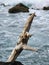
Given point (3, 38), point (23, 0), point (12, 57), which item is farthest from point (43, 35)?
point (23, 0)

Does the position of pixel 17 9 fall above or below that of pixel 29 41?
below

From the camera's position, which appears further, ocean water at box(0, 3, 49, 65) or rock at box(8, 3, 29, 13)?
rock at box(8, 3, 29, 13)

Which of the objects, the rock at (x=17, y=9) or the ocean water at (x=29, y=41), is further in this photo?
the rock at (x=17, y=9)

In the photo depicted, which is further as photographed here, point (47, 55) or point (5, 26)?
point (5, 26)

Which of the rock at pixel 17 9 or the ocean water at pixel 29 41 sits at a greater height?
the ocean water at pixel 29 41

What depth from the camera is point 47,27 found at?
2378 centimetres

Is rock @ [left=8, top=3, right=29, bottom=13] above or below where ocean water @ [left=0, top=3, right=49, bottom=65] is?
below

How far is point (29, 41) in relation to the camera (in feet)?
61.3

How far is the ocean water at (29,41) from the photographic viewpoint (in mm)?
14906

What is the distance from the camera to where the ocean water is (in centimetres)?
1491

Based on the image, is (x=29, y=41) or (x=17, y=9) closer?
(x=29, y=41)

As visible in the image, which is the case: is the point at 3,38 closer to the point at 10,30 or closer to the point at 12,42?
the point at 12,42

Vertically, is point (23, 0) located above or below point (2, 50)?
below

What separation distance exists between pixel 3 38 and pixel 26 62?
214 inches
